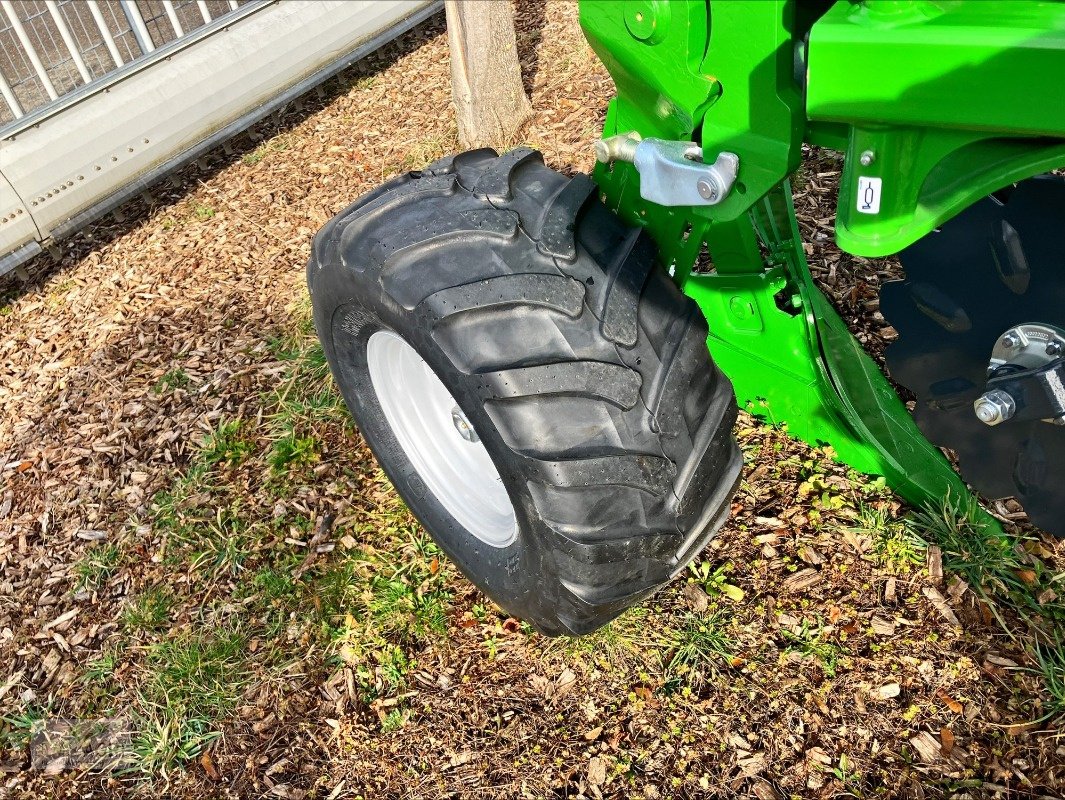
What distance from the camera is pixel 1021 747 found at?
2.16m

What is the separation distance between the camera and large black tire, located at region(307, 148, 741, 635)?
189 cm

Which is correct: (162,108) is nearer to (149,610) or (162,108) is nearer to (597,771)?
(149,610)

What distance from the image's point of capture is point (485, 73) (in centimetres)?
429

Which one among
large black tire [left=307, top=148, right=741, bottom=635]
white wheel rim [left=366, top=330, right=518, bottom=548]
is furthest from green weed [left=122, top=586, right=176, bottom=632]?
large black tire [left=307, top=148, right=741, bottom=635]

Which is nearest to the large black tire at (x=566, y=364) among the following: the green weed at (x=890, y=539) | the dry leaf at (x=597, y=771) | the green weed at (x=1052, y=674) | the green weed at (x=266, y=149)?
the dry leaf at (x=597, y=771)

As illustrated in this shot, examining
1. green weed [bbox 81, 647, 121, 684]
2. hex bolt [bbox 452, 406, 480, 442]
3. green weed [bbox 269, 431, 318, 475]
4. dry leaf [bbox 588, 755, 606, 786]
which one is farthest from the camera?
green weed [bbox 269, 431, 318, 475]

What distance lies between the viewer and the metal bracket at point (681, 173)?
1.74 meters

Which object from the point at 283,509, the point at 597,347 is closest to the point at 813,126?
the point at 597,347

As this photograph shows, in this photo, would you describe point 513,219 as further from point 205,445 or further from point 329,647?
point 205,445

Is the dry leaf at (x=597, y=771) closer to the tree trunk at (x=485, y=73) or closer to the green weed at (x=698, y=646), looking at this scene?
the green weed at (x=698, y=646)

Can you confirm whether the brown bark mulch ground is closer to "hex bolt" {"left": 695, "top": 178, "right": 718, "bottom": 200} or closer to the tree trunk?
"hex bolt" {"left": 695, "top": 178, "right": 718, "bottom": 200}

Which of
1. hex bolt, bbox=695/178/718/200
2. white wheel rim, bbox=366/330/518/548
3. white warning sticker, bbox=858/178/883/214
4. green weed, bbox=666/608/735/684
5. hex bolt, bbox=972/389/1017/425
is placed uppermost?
white warning sticker, bbox=858/178/883/214

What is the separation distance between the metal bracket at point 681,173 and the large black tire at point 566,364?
17cm

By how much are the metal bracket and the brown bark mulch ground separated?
1236 mm
